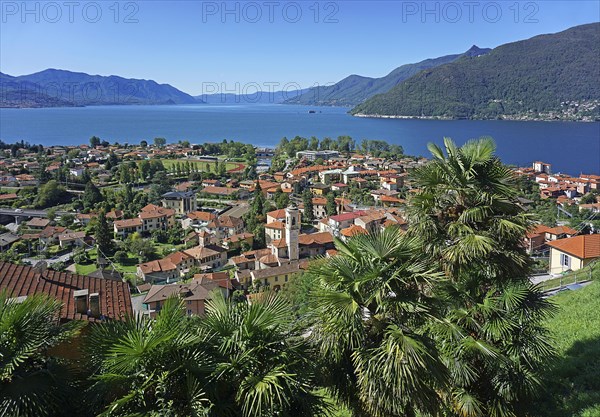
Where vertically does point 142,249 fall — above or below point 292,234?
below

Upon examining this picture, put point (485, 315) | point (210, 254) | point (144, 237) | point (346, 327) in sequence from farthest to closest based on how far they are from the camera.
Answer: point (144, 237) → point (210, 254) → point (485, 315) → point (346, 327)

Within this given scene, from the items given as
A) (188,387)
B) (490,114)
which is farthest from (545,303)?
(490,114)

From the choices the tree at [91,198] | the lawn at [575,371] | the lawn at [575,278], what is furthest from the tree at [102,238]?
the lawn at [575,371]

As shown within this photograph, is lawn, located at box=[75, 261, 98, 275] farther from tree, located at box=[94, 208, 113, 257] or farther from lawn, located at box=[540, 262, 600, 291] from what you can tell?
lawn, located at box=[540, 262, 600, 291]

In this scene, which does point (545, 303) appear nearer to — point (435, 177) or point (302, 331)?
point (435, 177)

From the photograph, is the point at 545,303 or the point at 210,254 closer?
the point at 545,303

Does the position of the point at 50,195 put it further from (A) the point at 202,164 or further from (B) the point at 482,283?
(B) the point at 482,283

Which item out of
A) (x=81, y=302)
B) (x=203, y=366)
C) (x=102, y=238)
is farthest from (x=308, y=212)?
(x=203, y=366)
